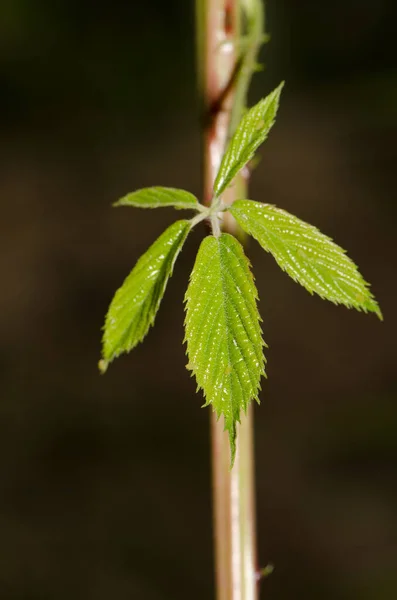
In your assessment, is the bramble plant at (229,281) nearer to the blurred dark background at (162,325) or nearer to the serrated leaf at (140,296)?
the serrated leaf at (140,296)

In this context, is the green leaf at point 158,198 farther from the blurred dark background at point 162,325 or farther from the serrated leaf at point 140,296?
the blurred dark background at point 162,325

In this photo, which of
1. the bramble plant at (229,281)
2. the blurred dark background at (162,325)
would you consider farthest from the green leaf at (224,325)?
the blurred dark background at (162,325)

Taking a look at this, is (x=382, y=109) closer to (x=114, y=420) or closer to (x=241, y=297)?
(x=114, y=420)

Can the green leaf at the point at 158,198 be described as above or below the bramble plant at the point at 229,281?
above

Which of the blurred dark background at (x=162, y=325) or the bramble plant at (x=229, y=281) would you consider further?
the blurred dark background at (x=162, y=325)

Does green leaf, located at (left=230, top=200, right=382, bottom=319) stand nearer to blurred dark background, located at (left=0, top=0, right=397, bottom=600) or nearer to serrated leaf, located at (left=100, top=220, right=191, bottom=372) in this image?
serrated leaf, located at (left=100, top=220, right=191, bottom=372)

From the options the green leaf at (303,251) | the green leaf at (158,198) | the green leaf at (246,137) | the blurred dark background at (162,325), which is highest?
the blurred dark background at (162,325)

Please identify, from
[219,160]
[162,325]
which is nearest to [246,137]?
[219,160]
